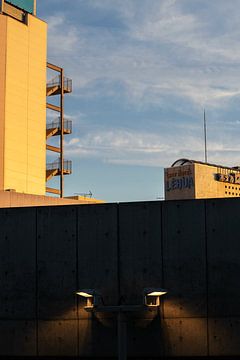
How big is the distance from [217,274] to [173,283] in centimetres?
122

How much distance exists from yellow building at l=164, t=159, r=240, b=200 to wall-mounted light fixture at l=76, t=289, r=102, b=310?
3483 inches

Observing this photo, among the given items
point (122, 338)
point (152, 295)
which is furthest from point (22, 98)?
point (122, 338)

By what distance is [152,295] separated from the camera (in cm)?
1638

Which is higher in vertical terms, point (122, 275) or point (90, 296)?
point (122, 275)

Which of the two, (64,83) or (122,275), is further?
(64,83)

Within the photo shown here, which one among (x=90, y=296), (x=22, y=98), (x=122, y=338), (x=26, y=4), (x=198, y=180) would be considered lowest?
(x=122, y=338)

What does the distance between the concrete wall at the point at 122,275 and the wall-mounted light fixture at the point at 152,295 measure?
564 mm

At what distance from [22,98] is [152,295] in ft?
98.0

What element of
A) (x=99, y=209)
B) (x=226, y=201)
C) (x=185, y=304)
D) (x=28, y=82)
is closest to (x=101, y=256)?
(x=99, y=209)

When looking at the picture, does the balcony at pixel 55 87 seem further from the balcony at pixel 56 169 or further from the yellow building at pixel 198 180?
the yellow building at pixel 198 180

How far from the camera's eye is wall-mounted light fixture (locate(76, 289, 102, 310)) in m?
16.4

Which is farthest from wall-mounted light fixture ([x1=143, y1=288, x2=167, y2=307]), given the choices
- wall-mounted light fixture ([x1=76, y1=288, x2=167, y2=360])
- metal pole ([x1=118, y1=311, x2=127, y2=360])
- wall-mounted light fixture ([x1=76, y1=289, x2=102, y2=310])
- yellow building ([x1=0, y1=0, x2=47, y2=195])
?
yellow building ([x1=0, y1=0, x2=47, y2=195])

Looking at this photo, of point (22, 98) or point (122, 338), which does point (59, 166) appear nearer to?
point (22, 98)

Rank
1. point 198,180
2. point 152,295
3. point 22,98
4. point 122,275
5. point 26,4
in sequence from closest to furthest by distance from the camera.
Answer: point 152,295, point 122,275, point 22,98, point 26,4, point 198,180
